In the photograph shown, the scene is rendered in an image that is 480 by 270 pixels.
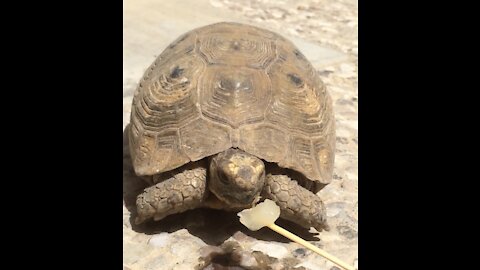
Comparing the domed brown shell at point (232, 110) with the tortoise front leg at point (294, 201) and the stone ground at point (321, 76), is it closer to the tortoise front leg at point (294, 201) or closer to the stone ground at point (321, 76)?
the tortoise front leg at point (294, 201)

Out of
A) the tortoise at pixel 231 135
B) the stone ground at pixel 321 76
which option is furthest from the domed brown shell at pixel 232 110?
the stone ground at pixel 321 76

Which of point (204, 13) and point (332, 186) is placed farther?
point (204, 13)

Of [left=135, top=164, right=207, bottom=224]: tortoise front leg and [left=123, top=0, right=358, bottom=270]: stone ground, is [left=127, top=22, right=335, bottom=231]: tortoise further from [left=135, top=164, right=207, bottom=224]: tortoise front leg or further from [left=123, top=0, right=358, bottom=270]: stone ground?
[left=123, top=0, right=358, bottom=270]: stone ground

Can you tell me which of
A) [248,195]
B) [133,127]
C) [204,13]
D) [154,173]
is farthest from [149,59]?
[248,195]

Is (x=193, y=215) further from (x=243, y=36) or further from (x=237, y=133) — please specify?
(x=243, y=36)

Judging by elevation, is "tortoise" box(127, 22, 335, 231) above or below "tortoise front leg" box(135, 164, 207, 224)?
above

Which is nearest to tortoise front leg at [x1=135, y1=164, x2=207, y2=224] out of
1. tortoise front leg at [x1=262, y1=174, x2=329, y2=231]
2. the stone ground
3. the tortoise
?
the tortoise

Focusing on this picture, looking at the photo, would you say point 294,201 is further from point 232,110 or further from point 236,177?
point 232,110

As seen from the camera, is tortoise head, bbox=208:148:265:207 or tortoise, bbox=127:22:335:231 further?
tortoise, bbox=127:22:335:231
